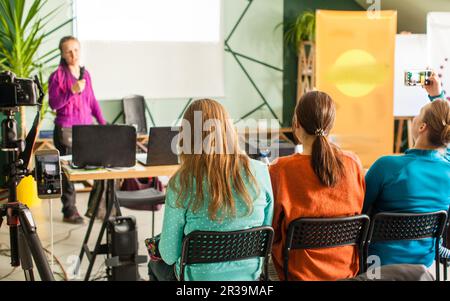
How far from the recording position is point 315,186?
207 cm

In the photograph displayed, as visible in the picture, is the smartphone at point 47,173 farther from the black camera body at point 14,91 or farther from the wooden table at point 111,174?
the wooden table at point 111,174

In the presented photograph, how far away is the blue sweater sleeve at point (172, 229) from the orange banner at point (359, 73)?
9.08 ft

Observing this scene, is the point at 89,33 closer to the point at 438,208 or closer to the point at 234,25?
the point at 234,25

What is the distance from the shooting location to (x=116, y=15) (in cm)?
560

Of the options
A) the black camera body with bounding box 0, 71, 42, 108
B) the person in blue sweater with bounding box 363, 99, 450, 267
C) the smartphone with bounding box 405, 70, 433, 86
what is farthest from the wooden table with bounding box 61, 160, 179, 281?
the smartphone with bounding box 405, 70, 433, 86

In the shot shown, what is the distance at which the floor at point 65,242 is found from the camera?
322 centimetres

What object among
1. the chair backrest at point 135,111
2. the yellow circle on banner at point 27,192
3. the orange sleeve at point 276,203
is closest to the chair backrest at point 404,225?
the orange sleeve at point 276,203

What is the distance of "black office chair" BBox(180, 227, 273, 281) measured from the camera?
188 cm

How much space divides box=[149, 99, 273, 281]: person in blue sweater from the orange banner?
8.63 ft

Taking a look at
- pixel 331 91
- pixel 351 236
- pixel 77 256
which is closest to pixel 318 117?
pixel 351 236

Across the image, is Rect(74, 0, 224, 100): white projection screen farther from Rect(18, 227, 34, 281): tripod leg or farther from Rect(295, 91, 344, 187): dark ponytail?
Rect(295, 91, 344, 187): dark ponytail

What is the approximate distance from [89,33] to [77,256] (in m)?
2.75

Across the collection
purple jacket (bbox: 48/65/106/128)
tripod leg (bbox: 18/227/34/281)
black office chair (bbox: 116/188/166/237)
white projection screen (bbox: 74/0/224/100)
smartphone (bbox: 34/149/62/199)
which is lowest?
black office chair (bbox: 116/188/166/237)

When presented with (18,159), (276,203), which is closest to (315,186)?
(276,203)
